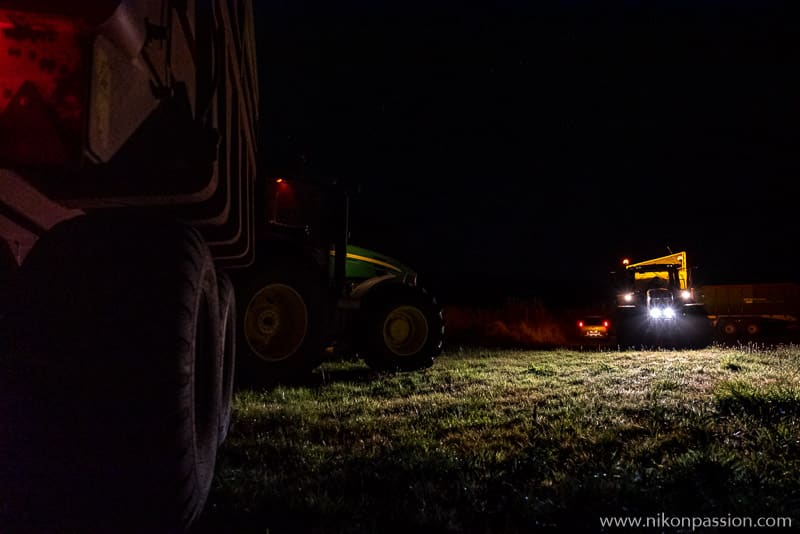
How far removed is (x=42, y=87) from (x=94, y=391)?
813mm

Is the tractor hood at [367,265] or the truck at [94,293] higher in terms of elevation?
the tractor hood at [367,265]

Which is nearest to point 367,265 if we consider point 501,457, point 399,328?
point 399,328

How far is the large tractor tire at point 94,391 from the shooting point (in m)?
1.58

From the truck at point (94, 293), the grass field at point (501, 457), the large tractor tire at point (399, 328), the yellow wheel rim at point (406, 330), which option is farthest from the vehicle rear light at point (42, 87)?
the yellow wheel rim at point (406, 330)

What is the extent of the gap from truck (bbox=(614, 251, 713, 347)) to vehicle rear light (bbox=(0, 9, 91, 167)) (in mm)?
14255

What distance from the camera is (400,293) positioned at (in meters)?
7.99

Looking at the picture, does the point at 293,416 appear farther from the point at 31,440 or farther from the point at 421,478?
the point at 31,440

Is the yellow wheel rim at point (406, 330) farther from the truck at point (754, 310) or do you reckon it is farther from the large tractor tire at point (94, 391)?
the truck at point (754, 310)

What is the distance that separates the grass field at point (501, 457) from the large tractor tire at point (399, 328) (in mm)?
1529

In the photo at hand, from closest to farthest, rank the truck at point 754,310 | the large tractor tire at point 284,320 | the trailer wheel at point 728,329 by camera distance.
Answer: the large tractor tire at point 284,320 → the truck at point 754,310 → the trailer wheel at point 728,329

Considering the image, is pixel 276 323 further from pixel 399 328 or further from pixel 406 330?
pixel 406 330

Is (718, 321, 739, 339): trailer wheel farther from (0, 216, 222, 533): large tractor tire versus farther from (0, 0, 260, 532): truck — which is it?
(0, 216, 222, 533): large tractor tire

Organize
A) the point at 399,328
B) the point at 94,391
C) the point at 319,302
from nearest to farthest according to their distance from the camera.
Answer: the point at 94,391, the point at 319,302, the point at 399,328

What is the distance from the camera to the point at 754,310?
22656 mm
